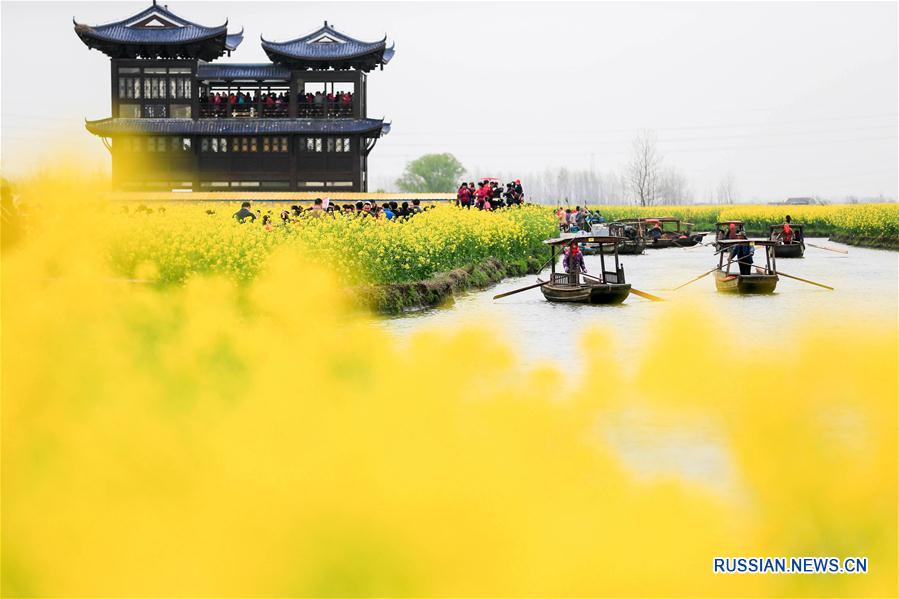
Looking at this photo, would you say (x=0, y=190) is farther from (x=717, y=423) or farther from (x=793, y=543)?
(x=793, y=543)

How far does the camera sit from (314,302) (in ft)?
67.6

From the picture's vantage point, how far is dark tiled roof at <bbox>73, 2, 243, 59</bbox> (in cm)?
4988

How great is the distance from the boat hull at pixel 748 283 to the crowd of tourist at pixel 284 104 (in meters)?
28.4

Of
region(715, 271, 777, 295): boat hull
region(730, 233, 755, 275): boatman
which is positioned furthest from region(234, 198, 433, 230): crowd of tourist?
region(730, 233, 755, 275): boatman

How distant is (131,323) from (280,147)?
1344 inches

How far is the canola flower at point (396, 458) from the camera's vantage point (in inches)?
292

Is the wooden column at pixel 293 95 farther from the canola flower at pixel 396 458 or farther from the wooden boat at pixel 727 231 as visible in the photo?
the canola flower at pixel 396 458

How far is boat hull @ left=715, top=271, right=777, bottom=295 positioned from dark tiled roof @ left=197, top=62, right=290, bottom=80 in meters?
30.4

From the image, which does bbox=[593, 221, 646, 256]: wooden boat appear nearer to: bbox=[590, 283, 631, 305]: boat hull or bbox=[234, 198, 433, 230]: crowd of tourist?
bbox=[234, 198, 433, 230]: crowd of tourist

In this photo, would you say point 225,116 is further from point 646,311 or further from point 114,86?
point 646,311

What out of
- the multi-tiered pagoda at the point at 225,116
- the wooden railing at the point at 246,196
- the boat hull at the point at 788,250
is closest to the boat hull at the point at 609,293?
the boat hull at the point at 788,250

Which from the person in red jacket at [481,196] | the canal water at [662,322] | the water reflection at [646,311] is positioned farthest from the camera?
the person in red jacket at [481,196]

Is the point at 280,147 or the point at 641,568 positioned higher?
the point at 280,147

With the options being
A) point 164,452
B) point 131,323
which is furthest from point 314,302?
point 164,452
